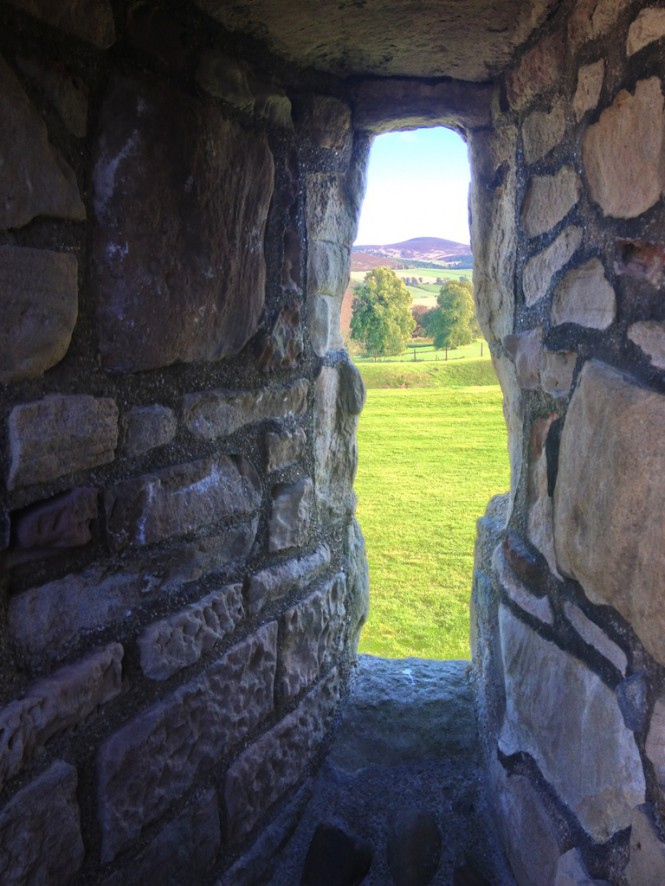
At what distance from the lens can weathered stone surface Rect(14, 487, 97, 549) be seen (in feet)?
3.13

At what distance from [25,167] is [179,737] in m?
0.89

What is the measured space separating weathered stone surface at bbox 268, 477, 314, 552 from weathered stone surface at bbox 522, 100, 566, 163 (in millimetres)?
763

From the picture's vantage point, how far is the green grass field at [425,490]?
3959 mm

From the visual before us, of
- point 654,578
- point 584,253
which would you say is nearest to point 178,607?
point 654,578

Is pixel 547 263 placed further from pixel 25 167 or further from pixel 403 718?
pixel 403 718

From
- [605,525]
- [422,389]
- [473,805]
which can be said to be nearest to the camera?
[605,525]

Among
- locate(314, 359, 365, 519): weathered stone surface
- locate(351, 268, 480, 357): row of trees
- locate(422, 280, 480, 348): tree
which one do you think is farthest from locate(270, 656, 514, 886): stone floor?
locate(422, 280, 480, 348): tree

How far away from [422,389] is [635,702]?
6.37 m

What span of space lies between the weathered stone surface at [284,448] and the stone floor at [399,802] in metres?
0.63

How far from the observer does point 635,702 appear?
0.96 m

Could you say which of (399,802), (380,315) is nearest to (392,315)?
(380,315)

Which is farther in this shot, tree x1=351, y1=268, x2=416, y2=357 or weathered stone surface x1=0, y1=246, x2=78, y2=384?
tree x1=351, y1=268, x2=416, y2=357

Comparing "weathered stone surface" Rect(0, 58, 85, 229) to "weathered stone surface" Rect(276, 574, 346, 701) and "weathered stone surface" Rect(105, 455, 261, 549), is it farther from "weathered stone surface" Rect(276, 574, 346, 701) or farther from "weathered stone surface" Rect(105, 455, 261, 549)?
"weathered stone surface" Rect(276, 574, 346, 701)

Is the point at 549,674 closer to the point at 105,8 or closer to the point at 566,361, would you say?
the point at 566,361
